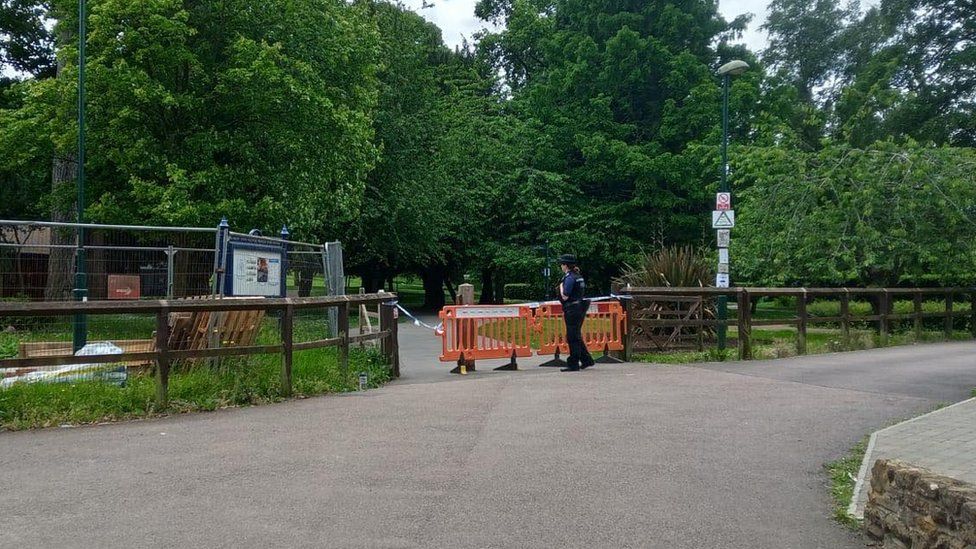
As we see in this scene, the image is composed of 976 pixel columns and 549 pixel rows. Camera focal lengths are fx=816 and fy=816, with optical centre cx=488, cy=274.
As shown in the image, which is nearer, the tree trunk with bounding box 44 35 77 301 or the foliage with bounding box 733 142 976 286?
the tree trunk with bounding box 44 35 77 301

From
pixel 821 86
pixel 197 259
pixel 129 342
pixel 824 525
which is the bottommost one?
pixel 824 525

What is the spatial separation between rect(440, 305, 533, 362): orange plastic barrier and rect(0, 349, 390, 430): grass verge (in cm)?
270

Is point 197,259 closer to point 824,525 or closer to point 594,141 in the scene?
point 824,525

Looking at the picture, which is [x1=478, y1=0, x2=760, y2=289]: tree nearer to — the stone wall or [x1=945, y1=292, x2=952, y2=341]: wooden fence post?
[x1=945, y1=292, x2=952, y2=341]: wooden fence post

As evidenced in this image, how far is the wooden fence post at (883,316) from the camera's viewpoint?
17.4m

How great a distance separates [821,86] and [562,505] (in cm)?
5004

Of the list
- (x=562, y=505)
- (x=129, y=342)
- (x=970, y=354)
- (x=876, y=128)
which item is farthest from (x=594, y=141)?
(x=562, y=505)

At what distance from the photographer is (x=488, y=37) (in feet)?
144

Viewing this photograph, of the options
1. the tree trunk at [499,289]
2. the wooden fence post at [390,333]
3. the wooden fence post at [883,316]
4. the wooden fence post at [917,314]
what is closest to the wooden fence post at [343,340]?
the wooden fence post at [390,333]

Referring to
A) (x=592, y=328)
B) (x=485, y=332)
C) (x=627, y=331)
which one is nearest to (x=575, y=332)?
(x=592, y=328)

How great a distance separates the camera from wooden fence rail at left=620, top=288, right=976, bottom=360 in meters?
14.6

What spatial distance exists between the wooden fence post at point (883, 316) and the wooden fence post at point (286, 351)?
1314 centimetres

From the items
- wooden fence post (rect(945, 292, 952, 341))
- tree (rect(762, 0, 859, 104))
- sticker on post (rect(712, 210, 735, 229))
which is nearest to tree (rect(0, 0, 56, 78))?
sticker on post (rect(712, 210, 735, 229))

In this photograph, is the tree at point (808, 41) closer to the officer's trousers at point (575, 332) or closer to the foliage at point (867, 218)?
the foliage at point (867, 218)
